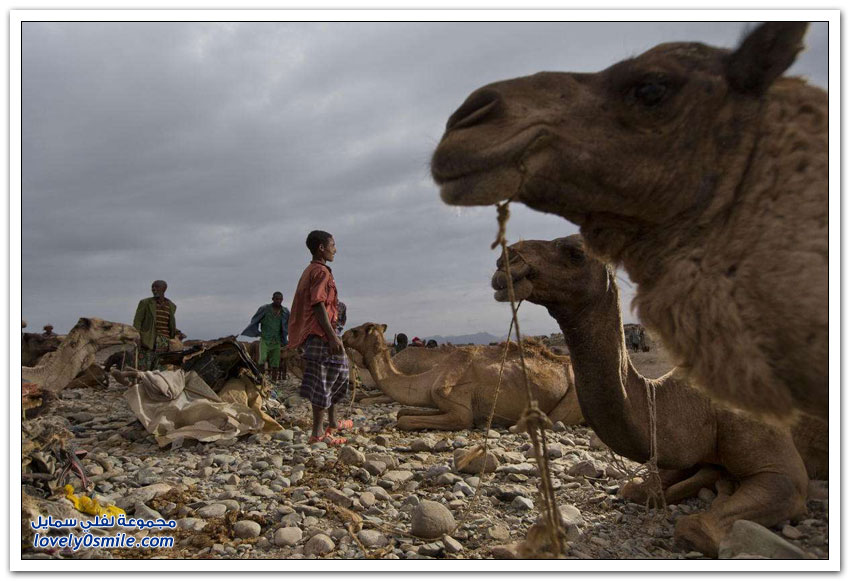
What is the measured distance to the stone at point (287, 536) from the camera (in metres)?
3.80

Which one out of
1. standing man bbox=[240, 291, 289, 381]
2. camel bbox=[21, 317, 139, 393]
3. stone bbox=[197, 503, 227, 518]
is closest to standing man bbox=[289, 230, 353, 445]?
stone bbox=[197, 503, 227, 518]

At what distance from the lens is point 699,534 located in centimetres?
356

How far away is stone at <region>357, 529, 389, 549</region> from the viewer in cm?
378

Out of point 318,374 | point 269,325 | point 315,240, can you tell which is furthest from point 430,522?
point 269,325

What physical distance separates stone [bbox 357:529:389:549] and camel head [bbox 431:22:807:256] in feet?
8.49

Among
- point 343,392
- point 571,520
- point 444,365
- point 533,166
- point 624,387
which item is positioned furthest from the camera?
point 444,365

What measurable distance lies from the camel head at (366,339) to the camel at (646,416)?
689cm

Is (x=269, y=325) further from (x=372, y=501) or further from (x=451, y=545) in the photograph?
(x=451, y=545)

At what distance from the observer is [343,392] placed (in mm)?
7348

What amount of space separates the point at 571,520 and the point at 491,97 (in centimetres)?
322

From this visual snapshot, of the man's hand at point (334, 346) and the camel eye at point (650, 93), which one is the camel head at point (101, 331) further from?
the camel eye at point (650, 93)

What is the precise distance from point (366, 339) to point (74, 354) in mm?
4738

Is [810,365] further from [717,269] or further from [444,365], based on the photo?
[444,365]

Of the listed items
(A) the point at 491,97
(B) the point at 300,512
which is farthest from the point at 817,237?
(B) the point at 300,512
